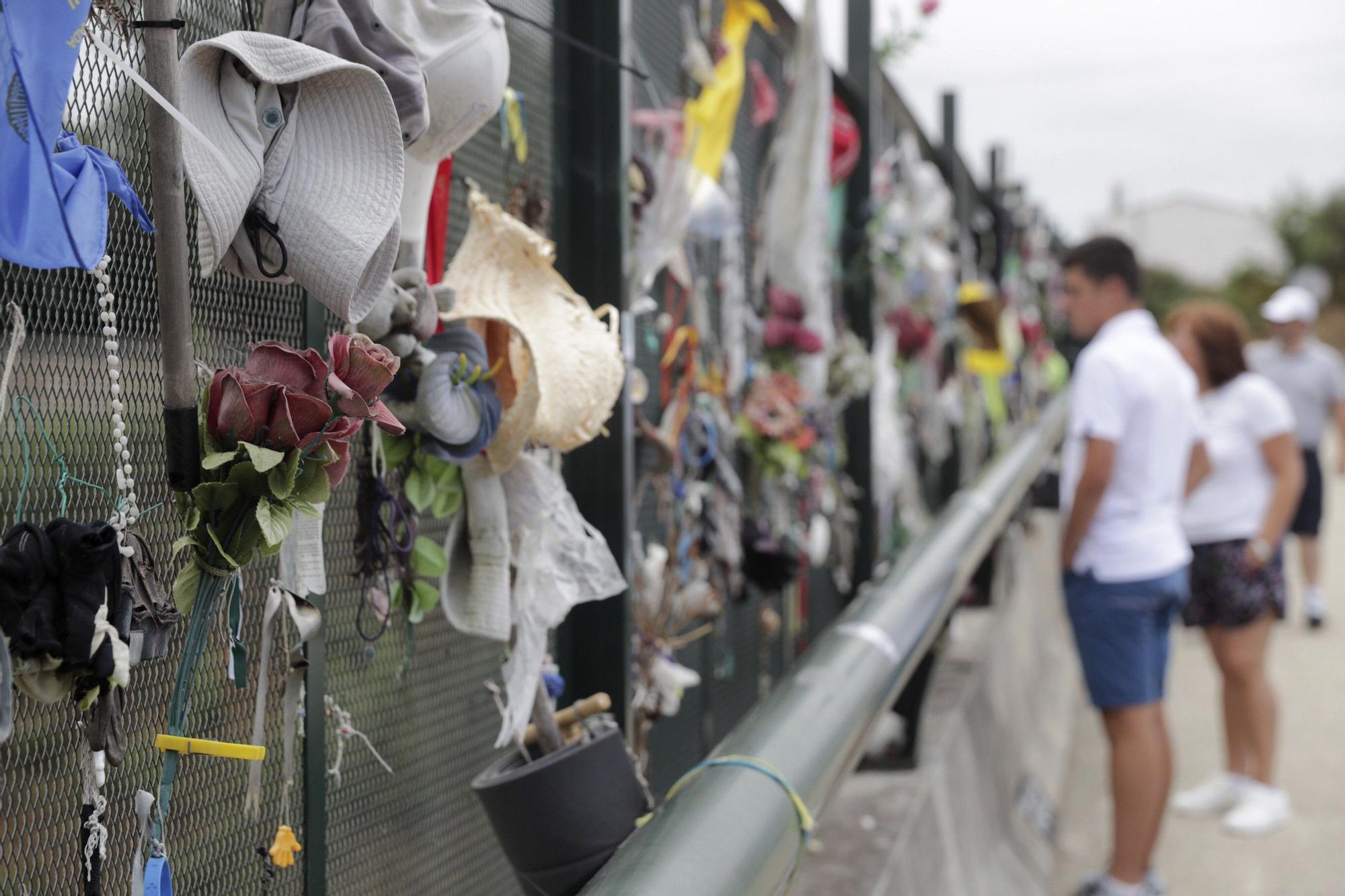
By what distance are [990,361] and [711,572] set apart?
15.6 feet

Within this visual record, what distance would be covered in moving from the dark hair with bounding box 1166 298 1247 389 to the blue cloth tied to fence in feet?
18.0

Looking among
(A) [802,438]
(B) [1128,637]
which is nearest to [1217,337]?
(B) [1128,637]

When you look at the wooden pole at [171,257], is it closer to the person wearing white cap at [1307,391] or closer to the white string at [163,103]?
the white string at [163,103]

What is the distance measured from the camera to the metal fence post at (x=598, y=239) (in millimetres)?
2115

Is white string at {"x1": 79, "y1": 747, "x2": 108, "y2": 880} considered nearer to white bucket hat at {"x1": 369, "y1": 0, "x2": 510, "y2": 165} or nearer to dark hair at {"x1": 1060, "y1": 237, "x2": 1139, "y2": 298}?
white bucket hat at {"x1": 369, "y1": 0, "x2": 510, "y2": 165}

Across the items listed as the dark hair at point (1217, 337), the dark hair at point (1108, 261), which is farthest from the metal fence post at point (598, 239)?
the dark hair at point (1217, 337)

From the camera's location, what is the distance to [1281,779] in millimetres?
6152

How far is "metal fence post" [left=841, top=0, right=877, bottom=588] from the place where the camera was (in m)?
4.27

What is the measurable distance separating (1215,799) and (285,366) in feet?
18.2

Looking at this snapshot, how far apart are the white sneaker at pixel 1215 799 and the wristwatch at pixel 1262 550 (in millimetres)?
961

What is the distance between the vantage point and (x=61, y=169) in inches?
37.9

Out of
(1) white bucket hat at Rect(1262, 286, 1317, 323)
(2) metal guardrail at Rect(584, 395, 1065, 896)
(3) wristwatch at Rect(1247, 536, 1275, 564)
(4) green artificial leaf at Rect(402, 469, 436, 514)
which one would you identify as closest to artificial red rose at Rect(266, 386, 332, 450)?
(4) green artificial leaf at Rect(402, 469, 436, 514)

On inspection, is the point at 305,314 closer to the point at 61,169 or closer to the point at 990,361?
the point at 61,169

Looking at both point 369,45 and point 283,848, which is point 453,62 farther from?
point 283,848
